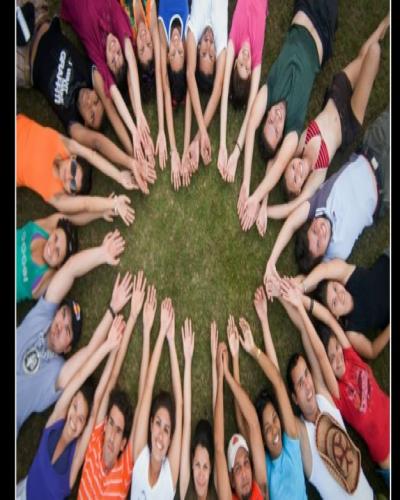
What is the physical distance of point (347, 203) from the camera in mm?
1741

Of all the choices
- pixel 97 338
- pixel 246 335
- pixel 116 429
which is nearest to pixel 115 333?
pixel 97 338

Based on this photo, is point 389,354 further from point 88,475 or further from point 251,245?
point 88,475

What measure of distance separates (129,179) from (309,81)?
1.96 feet

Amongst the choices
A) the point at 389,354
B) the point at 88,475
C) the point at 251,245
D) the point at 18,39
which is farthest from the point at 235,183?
the point at 88,475

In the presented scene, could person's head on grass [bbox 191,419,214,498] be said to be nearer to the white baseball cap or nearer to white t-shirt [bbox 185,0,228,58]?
the white baseball cap

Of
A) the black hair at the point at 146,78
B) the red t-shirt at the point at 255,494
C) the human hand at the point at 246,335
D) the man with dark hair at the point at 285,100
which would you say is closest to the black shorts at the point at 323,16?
the man with dark hair at the point at 285,100

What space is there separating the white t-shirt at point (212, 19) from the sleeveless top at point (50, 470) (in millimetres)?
1203

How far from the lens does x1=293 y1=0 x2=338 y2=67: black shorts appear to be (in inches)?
69.2

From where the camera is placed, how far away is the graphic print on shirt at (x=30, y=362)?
1.79 m

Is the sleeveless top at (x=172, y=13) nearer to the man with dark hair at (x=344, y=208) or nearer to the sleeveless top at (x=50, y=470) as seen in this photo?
the man with dark hair at (x=344, y=208)

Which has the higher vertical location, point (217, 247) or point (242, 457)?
point (217, 247)

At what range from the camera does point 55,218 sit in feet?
5.93

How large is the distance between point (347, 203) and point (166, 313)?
24.0 inches

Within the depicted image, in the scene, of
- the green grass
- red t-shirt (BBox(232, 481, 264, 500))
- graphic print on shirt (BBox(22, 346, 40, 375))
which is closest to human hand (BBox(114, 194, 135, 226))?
the green grass
